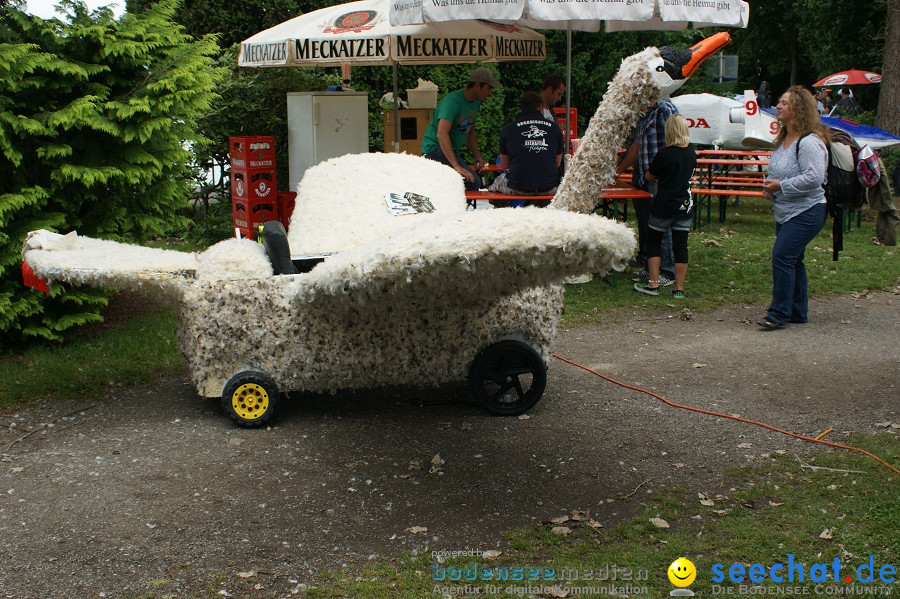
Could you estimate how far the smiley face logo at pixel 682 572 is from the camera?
370cm

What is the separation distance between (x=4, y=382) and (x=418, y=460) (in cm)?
319

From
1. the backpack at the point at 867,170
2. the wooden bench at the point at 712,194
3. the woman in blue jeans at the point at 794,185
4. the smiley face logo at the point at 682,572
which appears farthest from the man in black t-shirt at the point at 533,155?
the smiley face logo at the point at 682,572

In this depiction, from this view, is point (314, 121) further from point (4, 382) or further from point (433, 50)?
point (4, 382)

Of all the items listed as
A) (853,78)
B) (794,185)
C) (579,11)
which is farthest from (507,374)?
(853,78)

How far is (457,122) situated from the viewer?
9.64 meters

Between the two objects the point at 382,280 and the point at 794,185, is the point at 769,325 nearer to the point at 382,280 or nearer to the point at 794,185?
the point at 794,185

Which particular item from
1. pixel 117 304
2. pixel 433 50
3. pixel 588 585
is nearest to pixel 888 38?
pixel 433 50

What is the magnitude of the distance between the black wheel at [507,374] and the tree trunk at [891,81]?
45.2 ft

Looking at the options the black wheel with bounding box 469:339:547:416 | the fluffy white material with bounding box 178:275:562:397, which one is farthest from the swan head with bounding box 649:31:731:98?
the black wheel with bounding box 469:339:547:416

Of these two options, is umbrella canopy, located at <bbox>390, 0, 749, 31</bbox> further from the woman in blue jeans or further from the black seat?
the black seat

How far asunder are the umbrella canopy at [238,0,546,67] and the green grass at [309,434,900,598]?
21.1 feet

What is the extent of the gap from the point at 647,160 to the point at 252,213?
4.74 metres

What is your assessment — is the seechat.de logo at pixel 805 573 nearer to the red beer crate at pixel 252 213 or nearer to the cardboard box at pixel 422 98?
the red beer crate at pixel 252 213

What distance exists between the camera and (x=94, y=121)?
6543 millimetres
